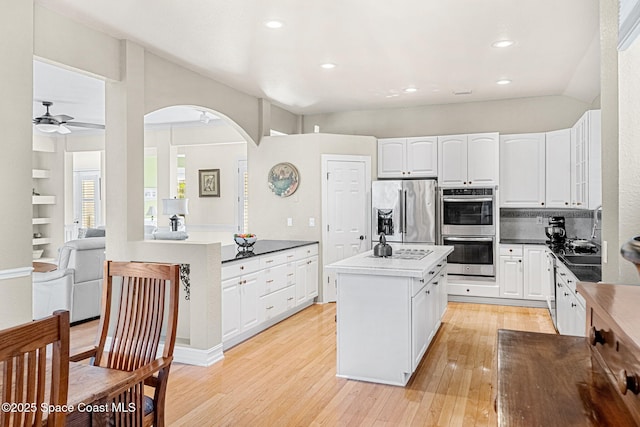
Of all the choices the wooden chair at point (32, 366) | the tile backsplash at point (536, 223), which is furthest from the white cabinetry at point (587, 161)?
the wooden chair at point (32, 366)

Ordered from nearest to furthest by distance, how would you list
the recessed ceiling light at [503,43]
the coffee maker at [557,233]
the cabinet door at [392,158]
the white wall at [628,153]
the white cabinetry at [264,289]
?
the white wall at [628,153], the recessed ceiling light at [503,43], the white cabinetry at [264,289], the coffee maker at [557,233], the cabinet door at [392,158]

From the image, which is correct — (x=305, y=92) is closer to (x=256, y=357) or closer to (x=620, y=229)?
(x=256, y=357)

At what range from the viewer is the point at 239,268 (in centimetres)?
438

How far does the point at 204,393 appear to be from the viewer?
3297mm

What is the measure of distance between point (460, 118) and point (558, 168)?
1514mm

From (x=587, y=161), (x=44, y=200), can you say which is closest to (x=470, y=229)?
(x=587, y=161)

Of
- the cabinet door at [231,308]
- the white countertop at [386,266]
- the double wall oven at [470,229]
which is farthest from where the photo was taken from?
the double wall oven at [470,229]

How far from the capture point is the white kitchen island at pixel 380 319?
334cm

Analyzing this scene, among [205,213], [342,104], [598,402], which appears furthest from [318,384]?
[205,213]

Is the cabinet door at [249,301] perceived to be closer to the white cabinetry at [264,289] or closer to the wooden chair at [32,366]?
the white cabinetry at [264,289]

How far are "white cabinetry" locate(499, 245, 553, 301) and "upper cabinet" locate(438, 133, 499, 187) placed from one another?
3.11 ft

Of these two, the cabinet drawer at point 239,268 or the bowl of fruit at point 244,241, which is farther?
the bowl of fruit at point 244,241

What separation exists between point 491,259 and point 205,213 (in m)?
5.11

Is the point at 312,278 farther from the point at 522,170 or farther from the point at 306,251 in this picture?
the point at 522,170
